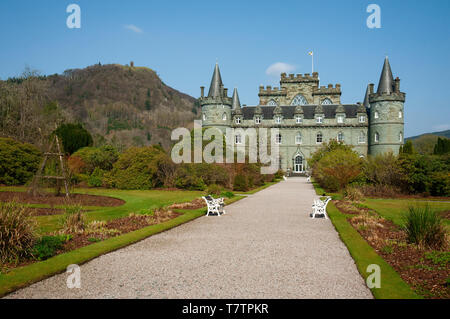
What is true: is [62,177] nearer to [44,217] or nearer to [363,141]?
[44,217]

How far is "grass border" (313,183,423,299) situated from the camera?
478cm

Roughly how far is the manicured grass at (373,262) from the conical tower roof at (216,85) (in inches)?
1511

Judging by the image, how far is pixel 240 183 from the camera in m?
22.9

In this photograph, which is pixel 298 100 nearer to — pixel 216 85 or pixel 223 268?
pixel 216 85

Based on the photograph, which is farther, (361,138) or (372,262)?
(361,138)

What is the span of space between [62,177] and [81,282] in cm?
1130

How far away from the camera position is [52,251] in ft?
21.3

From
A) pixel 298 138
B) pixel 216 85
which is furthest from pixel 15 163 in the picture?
pixel 298 138

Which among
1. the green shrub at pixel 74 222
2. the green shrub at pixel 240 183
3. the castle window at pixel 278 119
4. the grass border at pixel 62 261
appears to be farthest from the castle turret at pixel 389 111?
the green shrub at pixel 74 222

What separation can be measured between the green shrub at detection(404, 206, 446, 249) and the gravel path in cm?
150

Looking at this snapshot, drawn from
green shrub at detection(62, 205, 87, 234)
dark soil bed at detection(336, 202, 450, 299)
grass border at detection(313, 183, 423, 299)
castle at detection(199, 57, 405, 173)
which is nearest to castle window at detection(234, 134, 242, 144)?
castle at detection(199, 57, 405, 173)

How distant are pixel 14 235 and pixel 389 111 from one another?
45741 millimetres

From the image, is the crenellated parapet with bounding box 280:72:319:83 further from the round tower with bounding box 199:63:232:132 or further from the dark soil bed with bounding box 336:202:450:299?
the dark soil bed with bounding box 336:202:450:299

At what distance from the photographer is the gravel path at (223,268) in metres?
4.80
